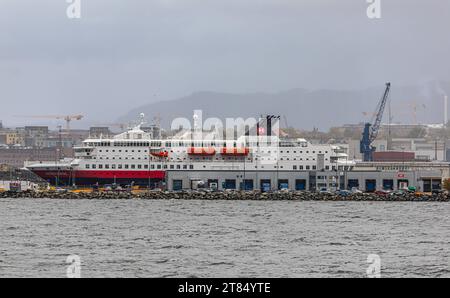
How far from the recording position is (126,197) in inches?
3159

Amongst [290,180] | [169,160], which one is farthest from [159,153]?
[290,180]

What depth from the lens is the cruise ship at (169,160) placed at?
95.2 metres

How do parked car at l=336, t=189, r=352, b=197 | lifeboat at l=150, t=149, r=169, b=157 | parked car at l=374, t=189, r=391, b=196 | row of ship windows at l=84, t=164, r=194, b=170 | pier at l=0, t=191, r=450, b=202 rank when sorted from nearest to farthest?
pier at l=0, t=191, r=450, b=202 → parked car at l=336, t=189, r=352, b=197 → parked car at l=374, t=189, r=391, b=196 → row of ship windows at l=84, t=164, r=194, b=170 → lifeboat at l=150, t=149, r=169, b=157

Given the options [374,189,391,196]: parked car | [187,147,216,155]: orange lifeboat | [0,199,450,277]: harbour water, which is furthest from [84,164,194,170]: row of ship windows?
[0,199,450,277]: harbour water

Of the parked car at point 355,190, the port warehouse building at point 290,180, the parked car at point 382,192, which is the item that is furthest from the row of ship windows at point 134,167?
the parked car at point 382,192

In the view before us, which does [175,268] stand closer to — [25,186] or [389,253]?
[389,253]

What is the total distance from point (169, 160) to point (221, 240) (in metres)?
51.3

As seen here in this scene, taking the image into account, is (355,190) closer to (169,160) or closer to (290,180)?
(290,180)

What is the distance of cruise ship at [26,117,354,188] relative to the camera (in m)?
95.2

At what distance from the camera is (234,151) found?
9575cm

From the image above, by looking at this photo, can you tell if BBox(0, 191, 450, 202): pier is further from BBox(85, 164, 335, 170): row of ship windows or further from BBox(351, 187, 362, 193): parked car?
BBox(85, 164, 335, 170): row of ship windows

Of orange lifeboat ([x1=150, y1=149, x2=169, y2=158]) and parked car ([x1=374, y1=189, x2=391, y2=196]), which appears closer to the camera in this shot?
parked car ([x1=374, y1=189, x2=391, y2=196])

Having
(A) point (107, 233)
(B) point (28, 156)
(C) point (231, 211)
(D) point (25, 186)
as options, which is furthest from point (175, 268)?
(B) point (28, 156)
